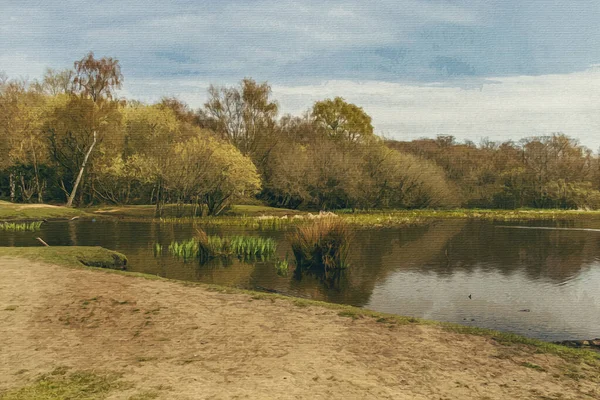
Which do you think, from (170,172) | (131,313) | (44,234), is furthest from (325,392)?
(170,172)

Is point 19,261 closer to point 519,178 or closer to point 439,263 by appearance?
point 439,263

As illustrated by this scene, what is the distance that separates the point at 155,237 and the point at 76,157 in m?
28.6

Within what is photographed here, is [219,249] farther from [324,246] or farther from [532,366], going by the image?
[532,366]

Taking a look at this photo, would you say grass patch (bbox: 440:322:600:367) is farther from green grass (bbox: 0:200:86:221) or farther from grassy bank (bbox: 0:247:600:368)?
green grass (bbox: 0:200:86:221)

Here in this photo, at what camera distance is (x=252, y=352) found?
24.3 feet

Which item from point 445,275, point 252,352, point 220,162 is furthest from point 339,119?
point 252,352

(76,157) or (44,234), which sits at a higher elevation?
(76,157)

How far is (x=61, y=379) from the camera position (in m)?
6.24

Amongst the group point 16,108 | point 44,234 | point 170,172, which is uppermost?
point 16,108

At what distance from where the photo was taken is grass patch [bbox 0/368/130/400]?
18.7 ft

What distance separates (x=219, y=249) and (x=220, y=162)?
23.9m

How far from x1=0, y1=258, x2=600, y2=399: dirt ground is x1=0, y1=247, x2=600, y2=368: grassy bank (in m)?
0.26

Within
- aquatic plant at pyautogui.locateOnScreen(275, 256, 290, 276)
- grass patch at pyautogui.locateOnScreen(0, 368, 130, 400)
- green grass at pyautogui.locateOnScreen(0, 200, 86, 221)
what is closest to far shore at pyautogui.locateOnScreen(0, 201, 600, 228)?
green grass at pyautogui.locateOnScreen(0, 200, 86, 221)

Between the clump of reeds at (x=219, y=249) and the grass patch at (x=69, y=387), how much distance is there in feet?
41.0
